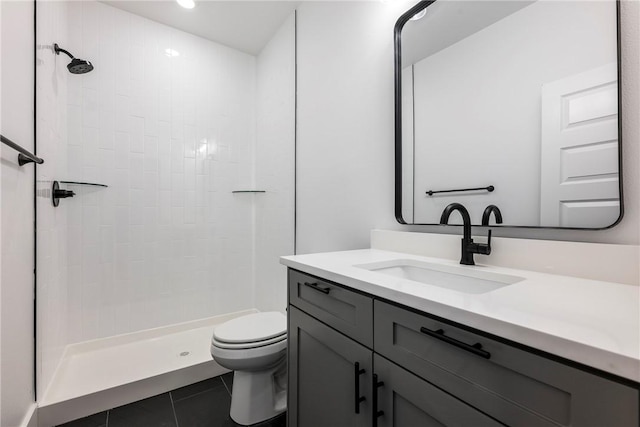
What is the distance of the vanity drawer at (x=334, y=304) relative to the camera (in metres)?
0.82

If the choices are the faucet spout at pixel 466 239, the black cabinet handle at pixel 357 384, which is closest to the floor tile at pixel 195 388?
the black cabinet handle at pixel 357 384

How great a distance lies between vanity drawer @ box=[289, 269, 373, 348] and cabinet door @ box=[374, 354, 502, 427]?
0.09m

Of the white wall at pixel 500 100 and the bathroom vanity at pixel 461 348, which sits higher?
the white wall at pixel 500 100

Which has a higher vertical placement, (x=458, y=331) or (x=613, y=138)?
(x=613, y=138)

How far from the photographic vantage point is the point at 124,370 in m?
1.86

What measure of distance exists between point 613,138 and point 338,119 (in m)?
1.24

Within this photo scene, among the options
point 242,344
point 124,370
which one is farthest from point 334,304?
point 124,370

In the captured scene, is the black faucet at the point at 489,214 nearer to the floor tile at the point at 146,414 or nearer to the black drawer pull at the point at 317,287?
the black drawer pull at the point at 317,287

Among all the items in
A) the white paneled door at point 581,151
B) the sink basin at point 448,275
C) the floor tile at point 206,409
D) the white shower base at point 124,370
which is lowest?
the floor tile at point 206,409

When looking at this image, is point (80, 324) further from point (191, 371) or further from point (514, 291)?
point (514, 291)

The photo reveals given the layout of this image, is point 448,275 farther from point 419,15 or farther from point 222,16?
point 222,16

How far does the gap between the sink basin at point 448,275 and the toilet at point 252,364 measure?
797mm

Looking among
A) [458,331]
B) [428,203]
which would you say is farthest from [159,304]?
[458,331]

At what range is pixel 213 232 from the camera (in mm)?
2625
